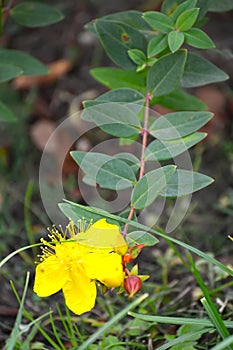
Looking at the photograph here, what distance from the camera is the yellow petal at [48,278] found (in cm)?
110

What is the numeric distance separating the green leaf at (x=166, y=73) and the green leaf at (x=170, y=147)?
14 cm

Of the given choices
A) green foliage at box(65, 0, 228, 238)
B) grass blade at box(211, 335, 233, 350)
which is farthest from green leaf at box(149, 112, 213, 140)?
Result: grass blade at box(211, 335, 233, 350)

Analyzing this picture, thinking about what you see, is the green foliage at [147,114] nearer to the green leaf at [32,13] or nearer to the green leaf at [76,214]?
the green leaf at [76,214]

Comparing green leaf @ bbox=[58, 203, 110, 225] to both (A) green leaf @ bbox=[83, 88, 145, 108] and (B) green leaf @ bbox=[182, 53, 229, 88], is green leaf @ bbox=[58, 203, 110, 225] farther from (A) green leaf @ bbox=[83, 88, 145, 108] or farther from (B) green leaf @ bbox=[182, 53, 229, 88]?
(B) green leaf @ bbox=[182, 53, 229, 88]

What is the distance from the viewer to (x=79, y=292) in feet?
3.57

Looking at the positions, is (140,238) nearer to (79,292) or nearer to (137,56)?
(79,292)

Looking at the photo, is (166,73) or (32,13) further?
(32,13)

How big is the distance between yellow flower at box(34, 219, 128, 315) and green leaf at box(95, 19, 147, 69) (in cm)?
54

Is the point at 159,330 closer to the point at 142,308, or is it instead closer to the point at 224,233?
the point at 142,308

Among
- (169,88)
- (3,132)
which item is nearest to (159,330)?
(169,88)

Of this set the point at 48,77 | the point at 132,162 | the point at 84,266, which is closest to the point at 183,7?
the point at 132,162

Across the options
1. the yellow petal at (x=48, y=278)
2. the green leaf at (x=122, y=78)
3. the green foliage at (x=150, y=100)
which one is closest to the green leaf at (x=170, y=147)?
the green foliage at (x=150, y=100)

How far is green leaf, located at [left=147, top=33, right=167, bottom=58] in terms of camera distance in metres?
1.39

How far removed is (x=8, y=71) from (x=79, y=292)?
763 mm
